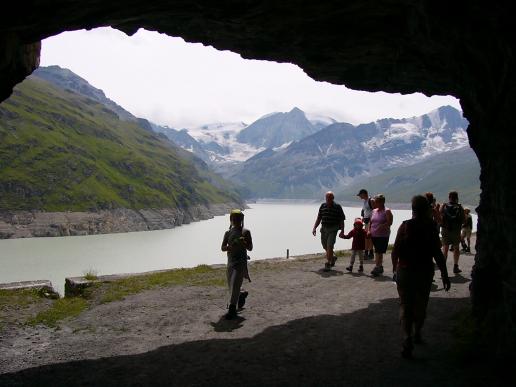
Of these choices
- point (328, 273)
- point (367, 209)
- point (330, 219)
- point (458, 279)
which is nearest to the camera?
point (458, 279)

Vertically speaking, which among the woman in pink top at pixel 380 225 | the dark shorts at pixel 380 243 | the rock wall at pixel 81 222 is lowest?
the rock wall at pixel 81 222

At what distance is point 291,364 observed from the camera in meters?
9.24

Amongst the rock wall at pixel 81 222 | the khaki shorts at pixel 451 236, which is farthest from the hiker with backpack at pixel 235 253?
the rock wall at pixel 81 222

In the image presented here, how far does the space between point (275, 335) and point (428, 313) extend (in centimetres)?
437

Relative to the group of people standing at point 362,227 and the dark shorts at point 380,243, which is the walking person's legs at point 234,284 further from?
the dark shorts at point 380,243

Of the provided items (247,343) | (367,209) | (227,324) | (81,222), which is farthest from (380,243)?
(81,222)

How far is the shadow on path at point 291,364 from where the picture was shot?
328 inches

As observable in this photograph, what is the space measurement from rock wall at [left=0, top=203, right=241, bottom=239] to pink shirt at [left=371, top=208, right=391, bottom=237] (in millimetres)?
114667

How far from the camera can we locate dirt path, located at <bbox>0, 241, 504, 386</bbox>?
28.2ft

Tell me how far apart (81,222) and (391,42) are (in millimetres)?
131058

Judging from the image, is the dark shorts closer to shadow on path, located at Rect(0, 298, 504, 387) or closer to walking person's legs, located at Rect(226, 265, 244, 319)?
shadow on path, located at Rect(0, 298, 504, 387)

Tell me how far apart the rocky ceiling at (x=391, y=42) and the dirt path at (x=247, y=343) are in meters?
Result: 2.29

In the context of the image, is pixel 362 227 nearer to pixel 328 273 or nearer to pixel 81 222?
pixel 328 273

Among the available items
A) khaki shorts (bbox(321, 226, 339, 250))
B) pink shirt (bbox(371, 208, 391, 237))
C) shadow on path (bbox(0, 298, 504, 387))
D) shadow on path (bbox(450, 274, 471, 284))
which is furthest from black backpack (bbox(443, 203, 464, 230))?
shadow on path (bbox(0, 298, 504, 387))
